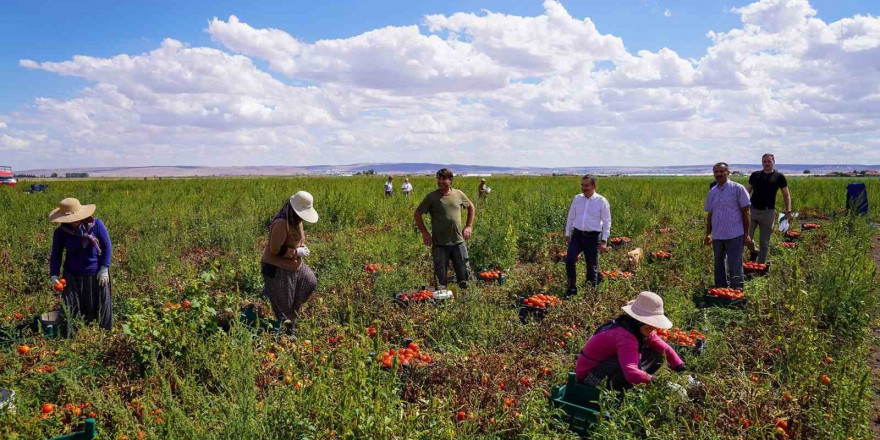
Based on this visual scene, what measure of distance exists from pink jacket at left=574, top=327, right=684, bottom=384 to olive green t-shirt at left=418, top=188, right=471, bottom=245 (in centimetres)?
291

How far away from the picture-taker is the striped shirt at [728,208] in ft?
21.1

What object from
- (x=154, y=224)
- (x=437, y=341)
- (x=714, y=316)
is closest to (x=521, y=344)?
(x=437, y=341)

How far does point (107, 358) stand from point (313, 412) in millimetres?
2221

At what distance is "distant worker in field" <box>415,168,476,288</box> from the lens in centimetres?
648

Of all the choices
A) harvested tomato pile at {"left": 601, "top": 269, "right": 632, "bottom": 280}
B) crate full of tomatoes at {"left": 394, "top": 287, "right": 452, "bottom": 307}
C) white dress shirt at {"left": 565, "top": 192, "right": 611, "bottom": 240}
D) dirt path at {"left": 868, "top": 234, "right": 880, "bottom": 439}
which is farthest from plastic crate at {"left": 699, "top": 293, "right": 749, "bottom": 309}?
crate full of tomatoes at {"left": 394, "top": 287, "right": 452, "bottom": 307}

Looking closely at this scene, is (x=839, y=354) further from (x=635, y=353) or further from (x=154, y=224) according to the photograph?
(x=154, y=224)

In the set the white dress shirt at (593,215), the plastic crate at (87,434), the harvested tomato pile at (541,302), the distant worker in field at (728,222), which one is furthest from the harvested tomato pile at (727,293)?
the plastic crate at (87,434)

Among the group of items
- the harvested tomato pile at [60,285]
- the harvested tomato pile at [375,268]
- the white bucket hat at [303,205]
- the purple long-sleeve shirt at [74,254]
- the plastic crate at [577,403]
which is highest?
the white bucket hat at [303,205]

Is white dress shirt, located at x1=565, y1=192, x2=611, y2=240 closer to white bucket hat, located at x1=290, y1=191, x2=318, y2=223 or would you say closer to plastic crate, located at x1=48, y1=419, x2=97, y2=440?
white bucket hat, located at x1=290, y1=191, x2=318, y2=223

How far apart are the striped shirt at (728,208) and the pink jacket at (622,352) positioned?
3.26 metres

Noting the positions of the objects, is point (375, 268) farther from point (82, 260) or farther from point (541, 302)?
point (82, 260)

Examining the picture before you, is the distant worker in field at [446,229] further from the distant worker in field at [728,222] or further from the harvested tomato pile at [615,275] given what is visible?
the distant worker in field at [728,222]

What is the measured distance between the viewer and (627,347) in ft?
11.8

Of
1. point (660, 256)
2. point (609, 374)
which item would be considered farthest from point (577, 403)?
point (660, 256)
